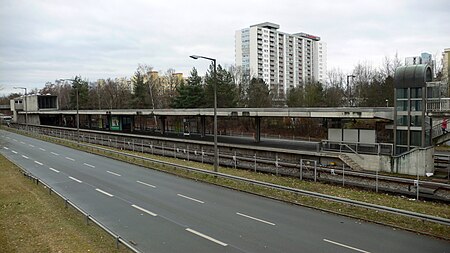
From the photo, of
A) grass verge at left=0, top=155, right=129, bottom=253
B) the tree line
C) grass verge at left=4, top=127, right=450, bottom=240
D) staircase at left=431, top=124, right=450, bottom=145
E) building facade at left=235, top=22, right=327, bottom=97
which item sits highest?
building facade at left=235, top=22, right=327, bottom=97

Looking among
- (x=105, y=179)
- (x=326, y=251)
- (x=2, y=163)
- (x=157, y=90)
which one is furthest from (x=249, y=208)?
(x=157, y=90)

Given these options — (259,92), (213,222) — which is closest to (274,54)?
(259,92)

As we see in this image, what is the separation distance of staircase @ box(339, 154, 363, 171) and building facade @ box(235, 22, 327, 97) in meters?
96.6

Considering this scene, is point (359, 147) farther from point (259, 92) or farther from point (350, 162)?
point (259, 92)

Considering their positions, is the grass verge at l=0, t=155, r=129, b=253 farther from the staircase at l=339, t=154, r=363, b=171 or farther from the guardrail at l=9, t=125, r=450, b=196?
the staircase at l=339, t=154, r=363, b=171

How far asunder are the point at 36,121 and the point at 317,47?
11491 centimetres

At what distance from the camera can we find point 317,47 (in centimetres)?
15900

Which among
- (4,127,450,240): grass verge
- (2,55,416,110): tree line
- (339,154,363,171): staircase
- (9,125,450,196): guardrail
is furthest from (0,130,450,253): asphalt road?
(2,55,416,110): tree line

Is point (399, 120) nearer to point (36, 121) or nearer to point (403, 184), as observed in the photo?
point (403, 184)

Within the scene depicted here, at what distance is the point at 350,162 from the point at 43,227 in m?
20.8

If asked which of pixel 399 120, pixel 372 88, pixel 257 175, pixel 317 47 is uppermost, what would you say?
pixel 317 47

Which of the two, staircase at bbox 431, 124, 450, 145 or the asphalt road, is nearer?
the asphalt road

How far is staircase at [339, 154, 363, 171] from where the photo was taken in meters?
26.4

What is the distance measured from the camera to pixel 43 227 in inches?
542
